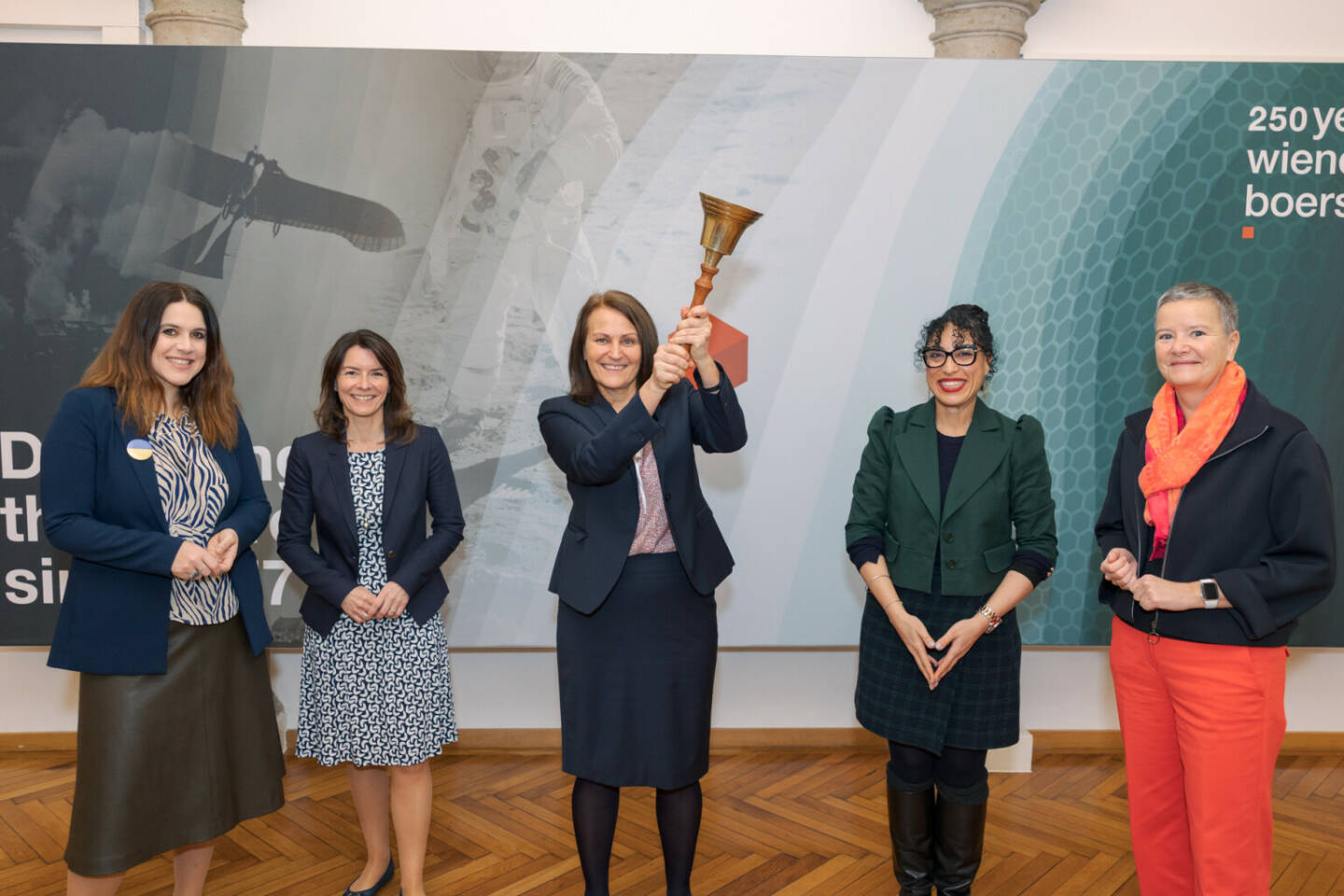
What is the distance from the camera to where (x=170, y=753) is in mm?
2123

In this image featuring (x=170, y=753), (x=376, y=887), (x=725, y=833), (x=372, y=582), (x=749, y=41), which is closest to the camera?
(x=170, y=753)

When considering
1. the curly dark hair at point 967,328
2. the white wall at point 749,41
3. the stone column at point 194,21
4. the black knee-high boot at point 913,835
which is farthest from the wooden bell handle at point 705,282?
the stone column at point 194,21

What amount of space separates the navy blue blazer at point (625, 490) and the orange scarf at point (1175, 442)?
0.98m

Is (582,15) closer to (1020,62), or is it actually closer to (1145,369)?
(1020,62)

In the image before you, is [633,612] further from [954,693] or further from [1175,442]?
[1175,442]

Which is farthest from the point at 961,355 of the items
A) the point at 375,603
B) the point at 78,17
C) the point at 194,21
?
the point at 78,17

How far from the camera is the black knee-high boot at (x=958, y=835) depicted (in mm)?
2402

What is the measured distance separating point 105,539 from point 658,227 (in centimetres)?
208

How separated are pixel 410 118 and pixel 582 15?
3.12 ft

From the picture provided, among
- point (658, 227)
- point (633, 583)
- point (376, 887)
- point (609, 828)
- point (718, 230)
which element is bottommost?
point (376, 887)

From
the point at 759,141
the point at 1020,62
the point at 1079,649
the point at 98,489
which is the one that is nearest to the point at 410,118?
the point at 759,141

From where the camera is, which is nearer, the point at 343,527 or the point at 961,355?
the point at 961,355

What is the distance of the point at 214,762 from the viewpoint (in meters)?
2.18

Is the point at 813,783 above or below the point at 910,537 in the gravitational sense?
below
